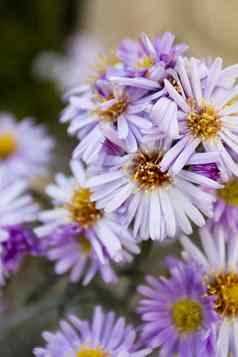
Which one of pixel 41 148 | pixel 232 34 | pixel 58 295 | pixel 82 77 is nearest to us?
pixel 58 295

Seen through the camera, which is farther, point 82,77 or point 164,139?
point 82,77

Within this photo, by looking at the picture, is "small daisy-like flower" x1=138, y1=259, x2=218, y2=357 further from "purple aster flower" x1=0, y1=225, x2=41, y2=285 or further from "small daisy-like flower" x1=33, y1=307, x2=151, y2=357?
"purple aster flower" x1=0, y1=225, x2=41, y2=285

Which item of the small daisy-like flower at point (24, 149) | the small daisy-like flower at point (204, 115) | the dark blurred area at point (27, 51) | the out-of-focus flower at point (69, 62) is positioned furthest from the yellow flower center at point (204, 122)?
the dark blurred area at point (27, 51)

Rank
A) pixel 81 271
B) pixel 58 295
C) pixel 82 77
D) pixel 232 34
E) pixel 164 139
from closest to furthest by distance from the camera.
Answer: pixel 164 139
pixel 81 271
pixel 58 295
pixel 232 34
pixel 82 77

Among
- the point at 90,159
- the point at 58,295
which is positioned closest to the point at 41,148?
the point at 58,295

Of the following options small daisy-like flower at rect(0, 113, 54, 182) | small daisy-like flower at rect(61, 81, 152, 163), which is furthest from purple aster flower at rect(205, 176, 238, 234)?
small daisy-like flower at rect(0, 113, 54, 182)

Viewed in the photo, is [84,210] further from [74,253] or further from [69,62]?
[69,62]

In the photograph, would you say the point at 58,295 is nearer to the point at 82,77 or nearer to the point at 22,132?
the point at 22,132
